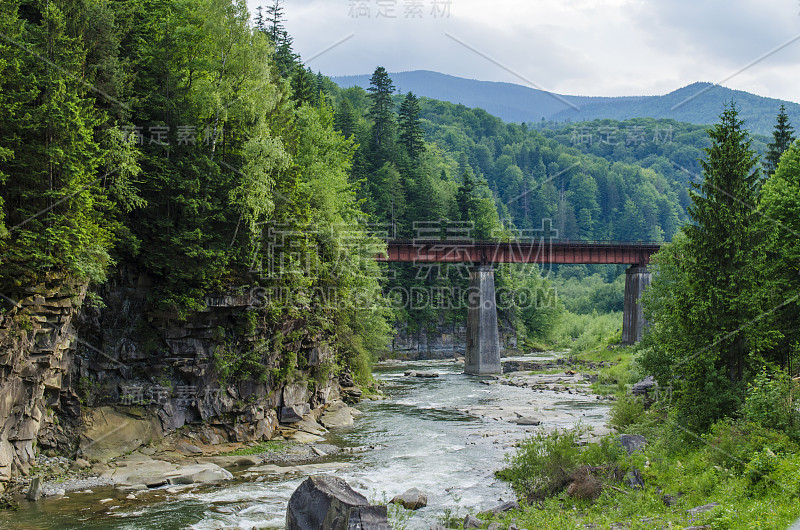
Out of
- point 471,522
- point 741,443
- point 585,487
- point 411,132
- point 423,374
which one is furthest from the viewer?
point 411,132

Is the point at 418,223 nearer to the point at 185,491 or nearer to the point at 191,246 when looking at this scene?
the point at 191,246

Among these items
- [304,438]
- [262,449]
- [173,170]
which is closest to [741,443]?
[262,449]

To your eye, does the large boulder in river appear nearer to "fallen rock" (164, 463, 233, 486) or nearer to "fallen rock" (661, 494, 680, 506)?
"fallen rock" (661, 494, 680, 506)

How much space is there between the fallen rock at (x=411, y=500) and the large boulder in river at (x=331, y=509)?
473cm

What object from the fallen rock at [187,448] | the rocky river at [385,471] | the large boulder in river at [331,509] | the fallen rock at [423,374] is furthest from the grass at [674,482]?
the fallen rock at [423,374]

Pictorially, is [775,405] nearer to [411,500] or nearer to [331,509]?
[411,500]

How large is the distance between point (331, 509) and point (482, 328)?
5466 cm

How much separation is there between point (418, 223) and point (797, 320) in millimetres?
67748

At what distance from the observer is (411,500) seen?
70.5 feet

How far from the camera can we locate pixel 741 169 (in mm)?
23250

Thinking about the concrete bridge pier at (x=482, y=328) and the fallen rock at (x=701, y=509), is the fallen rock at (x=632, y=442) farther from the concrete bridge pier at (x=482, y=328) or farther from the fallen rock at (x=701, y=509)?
the concrete bridge pier at (x=482, y=328)

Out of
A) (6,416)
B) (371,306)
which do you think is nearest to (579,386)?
(371,306)

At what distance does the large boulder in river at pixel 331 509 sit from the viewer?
15539 millimetres

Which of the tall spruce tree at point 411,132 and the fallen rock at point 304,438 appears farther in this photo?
the tall spruce tree at point 411,132
